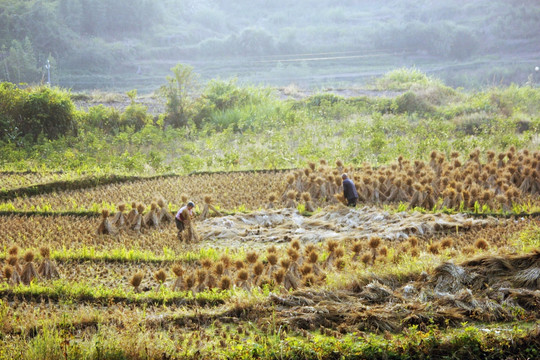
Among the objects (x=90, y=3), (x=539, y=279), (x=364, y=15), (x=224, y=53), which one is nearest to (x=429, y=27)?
(x=364, y=15)

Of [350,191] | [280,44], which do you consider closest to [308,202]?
[350,191]

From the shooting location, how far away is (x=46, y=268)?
704 cm

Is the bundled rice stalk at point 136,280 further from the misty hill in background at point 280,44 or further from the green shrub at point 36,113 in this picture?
the misty hill in background at point 280,44

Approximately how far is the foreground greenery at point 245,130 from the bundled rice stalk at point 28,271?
5.88 meters

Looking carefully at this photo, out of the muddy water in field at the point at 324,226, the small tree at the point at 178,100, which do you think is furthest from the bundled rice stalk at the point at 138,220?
the small tree at the point at 178,100

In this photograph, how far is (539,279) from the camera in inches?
217

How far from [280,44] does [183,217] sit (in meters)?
33.7

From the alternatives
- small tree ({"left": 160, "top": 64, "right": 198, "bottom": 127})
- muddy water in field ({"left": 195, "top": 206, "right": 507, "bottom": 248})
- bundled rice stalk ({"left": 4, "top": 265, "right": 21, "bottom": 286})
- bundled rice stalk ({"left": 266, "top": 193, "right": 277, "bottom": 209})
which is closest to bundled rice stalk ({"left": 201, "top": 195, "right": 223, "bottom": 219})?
muddy water in field ({"left": 195, "top": 206, "right": 507, "bottom": 248})

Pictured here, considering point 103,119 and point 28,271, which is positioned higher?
point 103,119

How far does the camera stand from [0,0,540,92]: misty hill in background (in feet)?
112

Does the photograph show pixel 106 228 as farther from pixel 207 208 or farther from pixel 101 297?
pixel 101 297

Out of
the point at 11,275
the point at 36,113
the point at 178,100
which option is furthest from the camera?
the point at 178,100

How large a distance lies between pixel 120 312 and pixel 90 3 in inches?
1430

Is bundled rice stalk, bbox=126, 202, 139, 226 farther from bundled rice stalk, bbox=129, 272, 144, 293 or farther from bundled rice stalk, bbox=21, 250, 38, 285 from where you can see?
bundled rice stalk, bbox=129, 272, 144, 293
